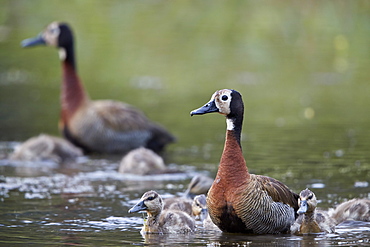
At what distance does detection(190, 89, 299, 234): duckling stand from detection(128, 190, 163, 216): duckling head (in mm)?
679

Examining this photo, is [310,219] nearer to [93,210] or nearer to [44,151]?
[93,210]

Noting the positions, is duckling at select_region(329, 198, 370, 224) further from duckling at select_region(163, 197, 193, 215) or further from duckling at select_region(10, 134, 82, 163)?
duckling at select_region(10, 134, 82, 163)

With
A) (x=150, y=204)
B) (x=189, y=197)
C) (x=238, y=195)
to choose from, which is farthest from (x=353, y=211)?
(x=189, y=197)

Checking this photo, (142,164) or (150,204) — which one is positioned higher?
(142,164)

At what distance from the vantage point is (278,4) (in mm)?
30359

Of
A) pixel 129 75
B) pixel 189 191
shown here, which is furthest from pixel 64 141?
pixel 129 75

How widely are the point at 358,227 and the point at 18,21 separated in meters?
21.8

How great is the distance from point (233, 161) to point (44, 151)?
5936 mm

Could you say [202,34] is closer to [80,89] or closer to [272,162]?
[80,89]

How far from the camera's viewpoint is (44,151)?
14.0 meters

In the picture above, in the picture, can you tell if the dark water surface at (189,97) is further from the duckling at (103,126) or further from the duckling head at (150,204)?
the duckling at (103,126)

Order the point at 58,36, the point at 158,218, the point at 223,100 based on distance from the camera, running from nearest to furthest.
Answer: the point at 223,100 → the point at 158,218 → the point at 58,36

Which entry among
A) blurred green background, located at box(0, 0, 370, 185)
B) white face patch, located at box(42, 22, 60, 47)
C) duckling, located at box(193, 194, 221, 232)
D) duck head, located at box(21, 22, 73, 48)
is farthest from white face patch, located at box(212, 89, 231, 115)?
white face patch, located at box(42, 22, 60, 47)

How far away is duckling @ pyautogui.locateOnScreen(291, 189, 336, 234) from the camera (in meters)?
8.73
